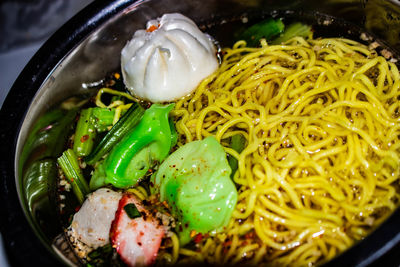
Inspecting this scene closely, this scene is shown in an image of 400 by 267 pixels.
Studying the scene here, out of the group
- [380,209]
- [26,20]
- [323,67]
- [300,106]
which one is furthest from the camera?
[26,20]

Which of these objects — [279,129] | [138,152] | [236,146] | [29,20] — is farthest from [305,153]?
[29,20]

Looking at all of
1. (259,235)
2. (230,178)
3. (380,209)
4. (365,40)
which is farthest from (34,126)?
(365,40)

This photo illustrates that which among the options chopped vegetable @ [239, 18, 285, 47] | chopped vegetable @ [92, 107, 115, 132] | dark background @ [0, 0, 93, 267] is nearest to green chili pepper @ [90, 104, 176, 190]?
chopped vegetable @ [92, 107, 115, 132]

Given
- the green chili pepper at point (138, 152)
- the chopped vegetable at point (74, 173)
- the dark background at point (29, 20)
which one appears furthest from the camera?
the dark background at point (29, 20)

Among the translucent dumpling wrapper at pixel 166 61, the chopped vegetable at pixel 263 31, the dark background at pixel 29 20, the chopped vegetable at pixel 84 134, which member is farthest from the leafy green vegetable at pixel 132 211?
the dark background at pixel 29 20

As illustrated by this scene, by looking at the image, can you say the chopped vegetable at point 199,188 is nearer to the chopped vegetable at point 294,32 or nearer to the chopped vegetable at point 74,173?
the chopped vegetable at point 74,173

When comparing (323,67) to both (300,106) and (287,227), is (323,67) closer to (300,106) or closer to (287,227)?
(300,106)
